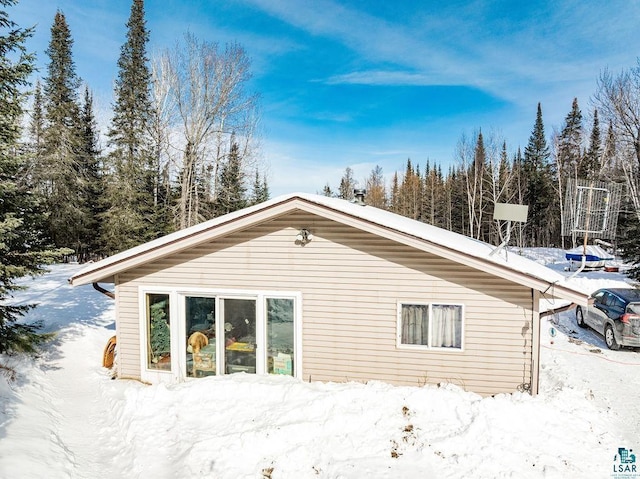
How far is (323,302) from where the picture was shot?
7.35 metres

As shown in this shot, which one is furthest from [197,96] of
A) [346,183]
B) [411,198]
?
[411,198]

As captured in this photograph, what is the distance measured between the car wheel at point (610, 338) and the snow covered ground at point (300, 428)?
2370 mm

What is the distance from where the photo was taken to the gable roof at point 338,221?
622 cm

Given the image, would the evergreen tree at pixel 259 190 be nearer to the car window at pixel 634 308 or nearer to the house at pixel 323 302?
the house at pixel 323 302

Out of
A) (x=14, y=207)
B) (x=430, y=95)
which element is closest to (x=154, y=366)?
(x=14, y=207)

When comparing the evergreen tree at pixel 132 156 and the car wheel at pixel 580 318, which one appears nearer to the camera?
the car wheel at pixel 580 318

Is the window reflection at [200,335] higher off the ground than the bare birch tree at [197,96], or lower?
lower

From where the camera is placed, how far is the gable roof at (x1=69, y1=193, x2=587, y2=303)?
20.4ft

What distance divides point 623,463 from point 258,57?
24352mm

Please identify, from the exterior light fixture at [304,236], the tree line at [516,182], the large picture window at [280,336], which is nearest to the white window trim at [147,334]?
Answer: the large picture window at [280,336]

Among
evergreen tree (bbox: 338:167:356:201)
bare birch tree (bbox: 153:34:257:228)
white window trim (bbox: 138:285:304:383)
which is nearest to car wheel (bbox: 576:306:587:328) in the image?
white window trim (bbox: 138:285:304:383)

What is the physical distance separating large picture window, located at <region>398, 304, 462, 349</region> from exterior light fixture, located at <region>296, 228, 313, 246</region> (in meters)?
2.29

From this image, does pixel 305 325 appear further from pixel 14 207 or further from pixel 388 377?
pixel 14 207

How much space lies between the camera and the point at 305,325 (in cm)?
741
